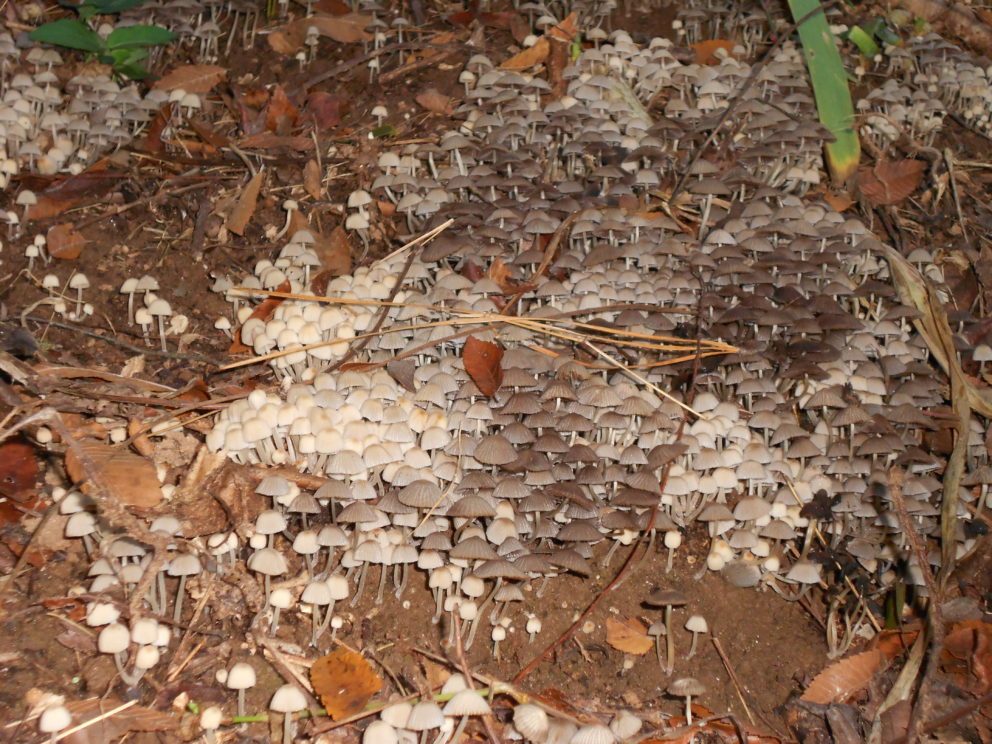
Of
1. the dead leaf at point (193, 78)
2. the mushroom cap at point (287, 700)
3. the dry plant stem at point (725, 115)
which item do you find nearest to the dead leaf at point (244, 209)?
the dead leaf at point (193, 78)

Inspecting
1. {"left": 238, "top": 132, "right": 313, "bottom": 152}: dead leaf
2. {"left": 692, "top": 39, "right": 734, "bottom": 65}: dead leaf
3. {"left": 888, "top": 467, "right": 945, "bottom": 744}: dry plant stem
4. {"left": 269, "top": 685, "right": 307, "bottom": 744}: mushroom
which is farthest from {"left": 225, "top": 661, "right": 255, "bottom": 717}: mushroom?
{"left": 692, "top": 39, "right": 734, "bottom": 65}: dead leaf

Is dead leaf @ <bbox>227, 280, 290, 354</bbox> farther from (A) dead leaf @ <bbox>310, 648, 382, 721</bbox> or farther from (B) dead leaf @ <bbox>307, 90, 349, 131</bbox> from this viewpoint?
(A) dead leaf @ <bbox>310, 648, 382, 721</bbox>

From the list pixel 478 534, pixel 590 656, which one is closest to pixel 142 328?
pixel 478 534

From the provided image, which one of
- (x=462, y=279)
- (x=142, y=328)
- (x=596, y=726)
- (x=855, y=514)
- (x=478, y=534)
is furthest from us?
(x=142, y=328)

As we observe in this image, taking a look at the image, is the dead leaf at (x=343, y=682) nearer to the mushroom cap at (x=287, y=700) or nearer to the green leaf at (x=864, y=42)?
the mushroom cap at (x=287, y=700)

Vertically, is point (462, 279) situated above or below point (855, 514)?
above

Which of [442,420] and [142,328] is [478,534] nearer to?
[442,420]

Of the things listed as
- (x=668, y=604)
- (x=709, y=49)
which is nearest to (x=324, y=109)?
(x=709, y=49)
